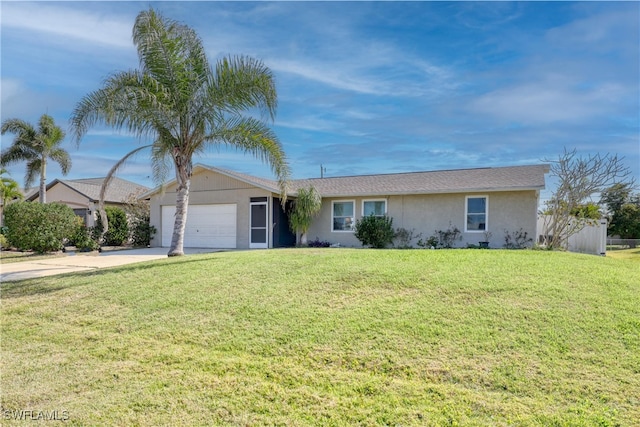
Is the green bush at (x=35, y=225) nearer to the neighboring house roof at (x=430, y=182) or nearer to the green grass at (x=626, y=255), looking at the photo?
the neighboring house roof at (x=430, y=182)

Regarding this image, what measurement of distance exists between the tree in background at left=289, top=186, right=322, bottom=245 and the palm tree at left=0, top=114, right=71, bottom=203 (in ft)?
57.3

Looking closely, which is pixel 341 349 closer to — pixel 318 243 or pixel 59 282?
pixel 59 282

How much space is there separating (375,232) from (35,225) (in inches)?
580

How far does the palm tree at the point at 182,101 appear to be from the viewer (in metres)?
10.9

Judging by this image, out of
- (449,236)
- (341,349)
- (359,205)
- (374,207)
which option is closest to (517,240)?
(449,236)

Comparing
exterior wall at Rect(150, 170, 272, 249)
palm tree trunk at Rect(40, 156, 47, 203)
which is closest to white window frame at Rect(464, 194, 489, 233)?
exterior wall at Rect(150, 170, 272, 249)

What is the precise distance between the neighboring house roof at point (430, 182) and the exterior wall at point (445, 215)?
0.44 m

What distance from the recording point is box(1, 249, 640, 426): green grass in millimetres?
3801

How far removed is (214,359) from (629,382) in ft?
15.0

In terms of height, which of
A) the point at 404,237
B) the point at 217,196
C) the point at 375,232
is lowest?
the point at 404,237

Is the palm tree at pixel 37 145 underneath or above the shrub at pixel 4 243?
above

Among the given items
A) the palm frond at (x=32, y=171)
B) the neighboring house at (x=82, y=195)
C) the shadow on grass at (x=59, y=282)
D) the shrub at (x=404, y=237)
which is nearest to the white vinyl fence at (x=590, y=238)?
the shrub at (x=404, y=237)

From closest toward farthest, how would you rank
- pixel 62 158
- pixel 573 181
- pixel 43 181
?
pixel 573 181 < pixel 43 181 < pixel 62 158

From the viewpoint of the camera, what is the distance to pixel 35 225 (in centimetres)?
1714
